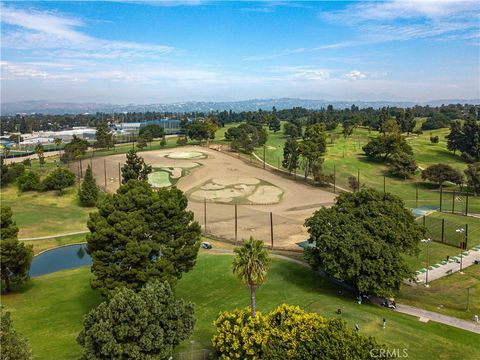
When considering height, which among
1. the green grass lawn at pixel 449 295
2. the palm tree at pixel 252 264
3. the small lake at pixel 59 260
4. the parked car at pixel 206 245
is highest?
the palm tree at pixel 252 264

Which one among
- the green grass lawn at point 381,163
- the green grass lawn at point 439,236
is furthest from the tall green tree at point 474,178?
the green grass lawn at point 439,236

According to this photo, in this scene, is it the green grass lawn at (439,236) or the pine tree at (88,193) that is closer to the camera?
the green grass lawn at (439,236)

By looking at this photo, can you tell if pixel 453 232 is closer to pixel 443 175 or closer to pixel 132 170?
pixel 443 175

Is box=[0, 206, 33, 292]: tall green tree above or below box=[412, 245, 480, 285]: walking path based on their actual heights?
above

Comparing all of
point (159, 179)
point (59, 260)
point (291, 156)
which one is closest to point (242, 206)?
point (291, 156)

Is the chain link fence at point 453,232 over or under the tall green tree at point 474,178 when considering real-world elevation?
under

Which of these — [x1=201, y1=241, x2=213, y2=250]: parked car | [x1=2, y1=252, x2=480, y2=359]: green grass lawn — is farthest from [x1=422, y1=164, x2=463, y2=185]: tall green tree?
[x1=201, y1=241, x2=213, y2=250]: parked car

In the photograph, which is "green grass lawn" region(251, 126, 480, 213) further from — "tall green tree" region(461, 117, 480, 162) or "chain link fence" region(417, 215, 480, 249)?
"chain link fence" region(417, 215, 480, 249)

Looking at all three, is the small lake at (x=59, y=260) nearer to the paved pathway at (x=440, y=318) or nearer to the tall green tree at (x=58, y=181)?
the tall green tree at (x=58, y=181)
